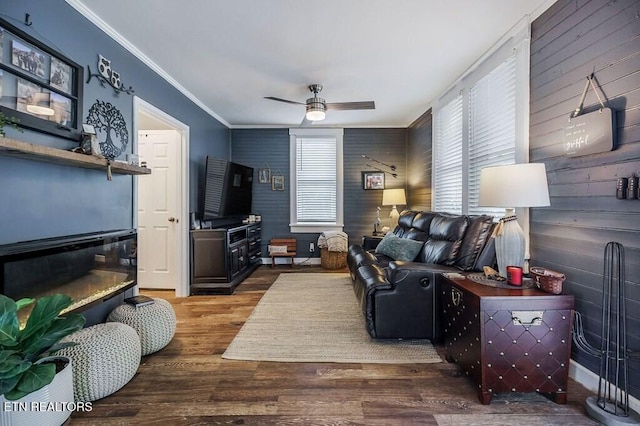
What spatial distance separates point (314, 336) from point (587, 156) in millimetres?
2395

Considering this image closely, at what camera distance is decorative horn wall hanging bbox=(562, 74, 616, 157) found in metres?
1.71

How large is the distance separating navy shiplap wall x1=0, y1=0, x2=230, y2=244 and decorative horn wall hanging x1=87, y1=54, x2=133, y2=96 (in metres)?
0.04

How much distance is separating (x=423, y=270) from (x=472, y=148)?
69.6 inches

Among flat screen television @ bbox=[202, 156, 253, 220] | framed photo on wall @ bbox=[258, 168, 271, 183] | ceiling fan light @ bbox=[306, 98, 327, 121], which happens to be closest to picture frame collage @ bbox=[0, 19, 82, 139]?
flat screen television @ bbox=[202, 156, 253, 220]

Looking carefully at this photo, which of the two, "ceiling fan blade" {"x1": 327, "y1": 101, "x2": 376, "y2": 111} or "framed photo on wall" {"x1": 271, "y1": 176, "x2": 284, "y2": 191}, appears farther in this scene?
"framed photo on wall" {"x1": 271, "y1": 176, "x2": 284, "y2": 191}

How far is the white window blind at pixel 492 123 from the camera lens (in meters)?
2.68

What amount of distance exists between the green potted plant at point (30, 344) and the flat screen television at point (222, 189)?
2.84m

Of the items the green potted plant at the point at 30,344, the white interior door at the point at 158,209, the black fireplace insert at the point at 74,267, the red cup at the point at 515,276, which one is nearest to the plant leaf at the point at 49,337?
the green potted plant at the point at 30,344

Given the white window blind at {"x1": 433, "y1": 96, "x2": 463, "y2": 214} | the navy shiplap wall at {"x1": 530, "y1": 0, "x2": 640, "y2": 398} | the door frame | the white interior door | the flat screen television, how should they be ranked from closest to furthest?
the navy shiplap wall at {"x1": 530, "y1": 0, "x2": 640, "y2": 398} → the white window blind at {"x1": 433, "y1": 96, "x2": 463, "y2": 214} → the door frame → the white interior door → the flat screen television

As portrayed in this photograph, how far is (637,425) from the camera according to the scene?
1506 mm

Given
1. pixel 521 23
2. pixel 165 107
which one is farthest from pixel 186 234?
pixel 521 23

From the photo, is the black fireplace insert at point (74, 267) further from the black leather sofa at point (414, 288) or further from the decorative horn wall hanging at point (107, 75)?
the black leather sofa at point (414, 288)

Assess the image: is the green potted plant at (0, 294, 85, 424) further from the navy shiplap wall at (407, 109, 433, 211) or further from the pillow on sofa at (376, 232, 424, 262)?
the navy shiplap wall at (407, 109, 433, 211)

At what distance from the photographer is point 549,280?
1785mm
